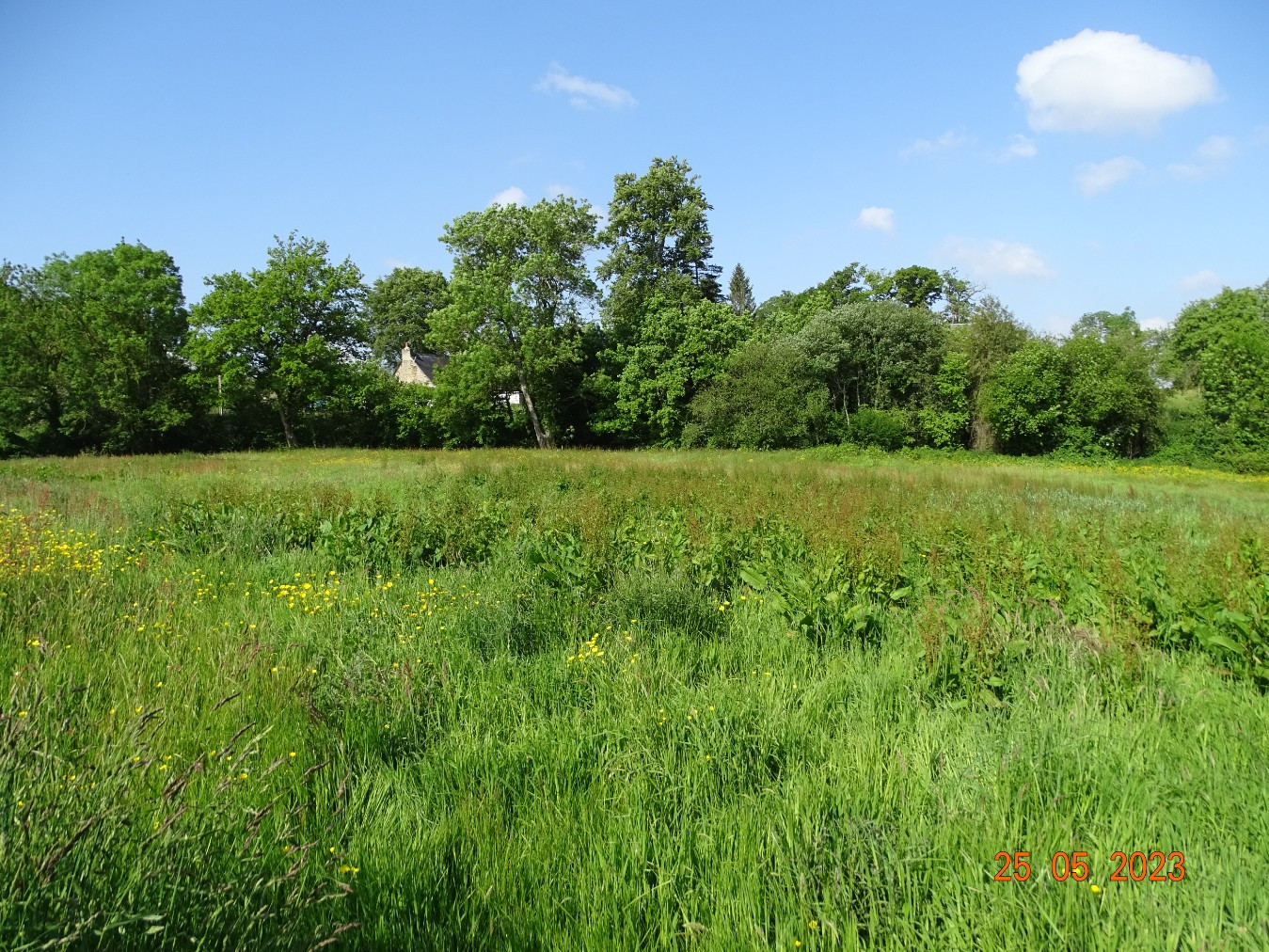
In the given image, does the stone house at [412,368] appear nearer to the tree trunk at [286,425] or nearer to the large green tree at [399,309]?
the large green tree at [399,309]

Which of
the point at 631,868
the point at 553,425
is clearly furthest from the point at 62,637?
the point at 553,425

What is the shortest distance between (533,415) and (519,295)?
260 inches

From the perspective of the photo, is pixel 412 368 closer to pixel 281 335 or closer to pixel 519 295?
pixel 281 335

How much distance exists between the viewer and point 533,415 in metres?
36.1

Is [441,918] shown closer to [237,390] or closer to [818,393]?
[818,393]

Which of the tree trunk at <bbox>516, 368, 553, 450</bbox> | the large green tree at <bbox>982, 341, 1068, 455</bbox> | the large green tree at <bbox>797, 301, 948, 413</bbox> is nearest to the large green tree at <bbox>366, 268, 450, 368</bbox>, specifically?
the tree trunk at <bbox>516, 368, 553, 450</bbox>

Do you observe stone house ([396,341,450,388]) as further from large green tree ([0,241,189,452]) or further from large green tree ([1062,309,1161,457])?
large green tree ([1062,309,1161,457])

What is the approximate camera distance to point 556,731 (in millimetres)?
3338

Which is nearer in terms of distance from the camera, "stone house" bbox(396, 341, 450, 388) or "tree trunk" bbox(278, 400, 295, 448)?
"tree trunk" bbox(278, 400, 295, 448)

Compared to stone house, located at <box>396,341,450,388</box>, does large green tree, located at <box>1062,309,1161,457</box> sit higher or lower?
lower

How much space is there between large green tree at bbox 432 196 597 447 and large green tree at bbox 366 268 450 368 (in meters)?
16.2

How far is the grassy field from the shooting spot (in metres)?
2.07

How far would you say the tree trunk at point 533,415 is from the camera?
35688mm

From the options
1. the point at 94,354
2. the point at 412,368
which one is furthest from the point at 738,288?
the point at 94,354
